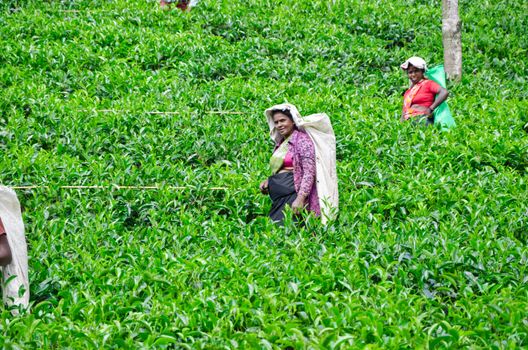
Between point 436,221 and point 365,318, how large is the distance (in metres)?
2.64

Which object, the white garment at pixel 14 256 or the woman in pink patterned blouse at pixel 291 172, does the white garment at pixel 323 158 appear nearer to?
the woman in pink patterned blouse at pixel 291 172

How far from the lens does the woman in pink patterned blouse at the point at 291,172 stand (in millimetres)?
6961

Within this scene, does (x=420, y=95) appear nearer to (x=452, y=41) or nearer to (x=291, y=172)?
(x=452, y=41)

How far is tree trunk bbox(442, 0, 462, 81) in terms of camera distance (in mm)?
12867

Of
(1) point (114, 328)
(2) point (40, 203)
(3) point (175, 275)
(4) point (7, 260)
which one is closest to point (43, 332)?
(1) point (114, 328)

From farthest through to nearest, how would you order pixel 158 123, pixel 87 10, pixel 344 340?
pixel 87 10
pixel 158 123
pixel 344 340

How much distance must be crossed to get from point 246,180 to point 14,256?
3.29m

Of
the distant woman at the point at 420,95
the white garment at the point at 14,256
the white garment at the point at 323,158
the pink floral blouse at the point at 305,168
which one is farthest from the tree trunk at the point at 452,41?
the white garment at the point at 14,256

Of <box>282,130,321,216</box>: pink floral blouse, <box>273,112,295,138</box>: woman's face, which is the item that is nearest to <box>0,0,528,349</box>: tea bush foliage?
<box>282,130,321,216</box>: pink floral blouse

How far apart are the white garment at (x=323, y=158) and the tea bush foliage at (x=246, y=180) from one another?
21 cm

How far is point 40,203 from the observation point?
783cm

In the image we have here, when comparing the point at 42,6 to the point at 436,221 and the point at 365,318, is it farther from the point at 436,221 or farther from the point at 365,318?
the point at 365,318

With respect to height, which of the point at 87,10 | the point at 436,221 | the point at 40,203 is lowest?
A: the point at 436,221

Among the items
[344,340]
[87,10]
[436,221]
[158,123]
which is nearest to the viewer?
[344,340]
